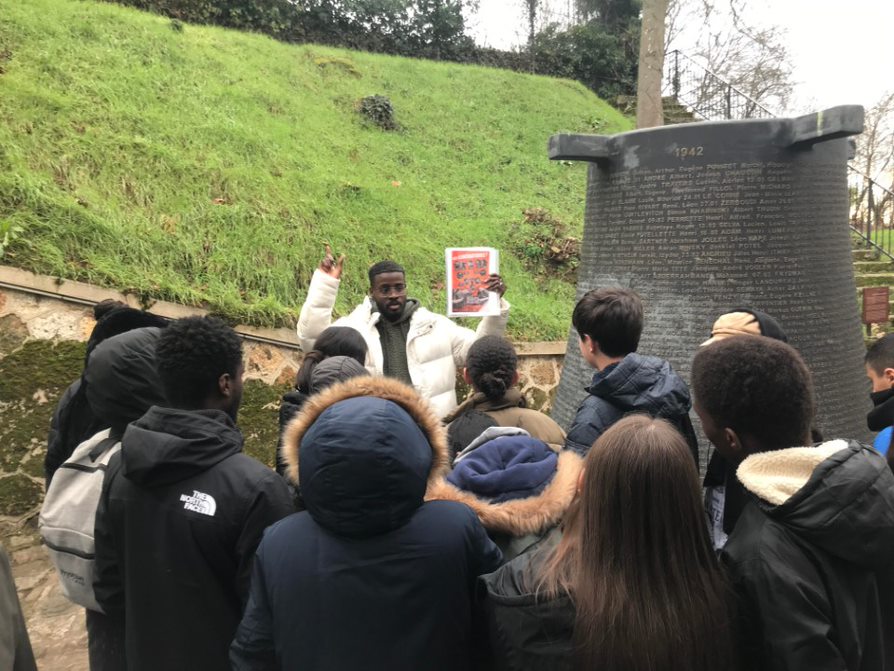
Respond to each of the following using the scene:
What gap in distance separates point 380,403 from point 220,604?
882 millimetres

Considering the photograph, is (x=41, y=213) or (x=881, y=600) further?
(x=41, y=213)

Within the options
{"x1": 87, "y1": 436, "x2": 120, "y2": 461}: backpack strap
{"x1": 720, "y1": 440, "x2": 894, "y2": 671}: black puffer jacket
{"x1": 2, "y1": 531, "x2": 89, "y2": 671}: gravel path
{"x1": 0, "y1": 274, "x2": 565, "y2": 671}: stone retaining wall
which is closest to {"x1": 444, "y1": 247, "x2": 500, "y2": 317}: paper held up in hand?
{"x1": 87, "y1": 436, "x2": 120, "y2": 461}: backpack strap

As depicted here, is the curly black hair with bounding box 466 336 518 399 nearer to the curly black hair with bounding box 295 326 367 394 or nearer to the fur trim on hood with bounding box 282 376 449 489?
the curly black hair with bounding box 295 326 367 394

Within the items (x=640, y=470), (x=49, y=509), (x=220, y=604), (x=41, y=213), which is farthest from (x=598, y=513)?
(x=41, y=213)

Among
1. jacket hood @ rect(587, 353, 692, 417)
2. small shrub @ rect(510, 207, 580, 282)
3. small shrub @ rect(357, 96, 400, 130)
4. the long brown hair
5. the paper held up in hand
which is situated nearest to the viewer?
the long brown hair

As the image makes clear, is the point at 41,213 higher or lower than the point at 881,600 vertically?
higher

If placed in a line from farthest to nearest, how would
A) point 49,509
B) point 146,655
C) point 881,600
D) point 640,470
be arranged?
point 49,509, point 146,655, point 881,600, point 640,470

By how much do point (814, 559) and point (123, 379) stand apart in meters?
2.16

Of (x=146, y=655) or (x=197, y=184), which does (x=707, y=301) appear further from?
(x=197, y=184)

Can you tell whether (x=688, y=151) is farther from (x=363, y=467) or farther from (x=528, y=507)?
(x=363, y=467)

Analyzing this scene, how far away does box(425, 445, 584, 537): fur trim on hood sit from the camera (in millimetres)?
1535

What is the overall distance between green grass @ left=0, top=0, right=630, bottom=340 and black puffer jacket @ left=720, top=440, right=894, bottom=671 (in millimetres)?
5150

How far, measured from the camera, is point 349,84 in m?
13.2

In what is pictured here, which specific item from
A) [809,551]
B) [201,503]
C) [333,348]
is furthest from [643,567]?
[333,348]
